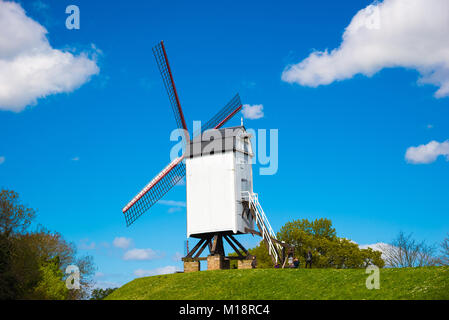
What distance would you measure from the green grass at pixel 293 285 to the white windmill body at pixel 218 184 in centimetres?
433

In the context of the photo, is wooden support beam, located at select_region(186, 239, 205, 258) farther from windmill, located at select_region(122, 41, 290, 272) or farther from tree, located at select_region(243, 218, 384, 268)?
tree, located at select_region(243, 218, 384, 268)

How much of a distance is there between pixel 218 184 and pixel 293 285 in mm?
11113

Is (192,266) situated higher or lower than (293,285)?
higher

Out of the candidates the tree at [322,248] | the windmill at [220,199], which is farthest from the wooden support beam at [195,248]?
the tree at [322,248]

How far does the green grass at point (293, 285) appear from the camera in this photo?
2328 cm

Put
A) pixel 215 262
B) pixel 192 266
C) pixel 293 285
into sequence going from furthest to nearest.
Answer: pixel 192 266 < pixel 215 262 < pixel 293 285

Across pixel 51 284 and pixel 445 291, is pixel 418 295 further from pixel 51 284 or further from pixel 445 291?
pixel 51 284

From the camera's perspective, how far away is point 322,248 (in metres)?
55.3
